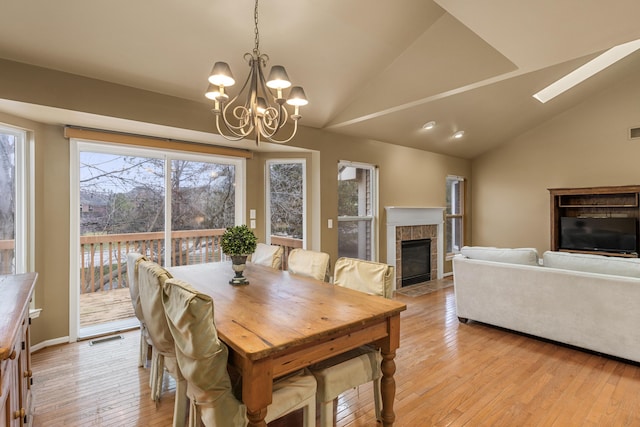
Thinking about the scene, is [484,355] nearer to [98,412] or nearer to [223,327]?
[223,327]

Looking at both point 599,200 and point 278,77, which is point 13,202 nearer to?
point 278,77

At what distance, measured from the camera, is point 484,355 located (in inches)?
114

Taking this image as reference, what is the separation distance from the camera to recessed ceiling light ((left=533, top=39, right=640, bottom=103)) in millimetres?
4117

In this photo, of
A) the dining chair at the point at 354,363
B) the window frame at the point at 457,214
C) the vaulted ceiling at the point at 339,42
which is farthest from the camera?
the window frame at the point at 457,214

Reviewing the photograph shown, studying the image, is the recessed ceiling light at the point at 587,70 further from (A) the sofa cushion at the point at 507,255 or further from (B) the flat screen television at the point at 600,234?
(A) the sofa cushion at the point at 507,255

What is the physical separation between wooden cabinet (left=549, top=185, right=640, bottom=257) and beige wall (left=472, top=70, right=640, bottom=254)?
212 millimetres

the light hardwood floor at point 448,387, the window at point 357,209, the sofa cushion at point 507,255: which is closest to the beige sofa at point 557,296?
the sofa cushion at point 507,255

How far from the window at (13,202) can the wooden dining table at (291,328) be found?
71.7 inches

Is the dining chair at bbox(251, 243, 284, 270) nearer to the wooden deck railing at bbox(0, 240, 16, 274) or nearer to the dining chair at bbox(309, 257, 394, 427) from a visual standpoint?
the dining chair at bbox(309, 257, 394, 427)

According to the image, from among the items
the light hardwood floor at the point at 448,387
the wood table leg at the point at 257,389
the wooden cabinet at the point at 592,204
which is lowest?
the light hardwood floor at the point at 448,387

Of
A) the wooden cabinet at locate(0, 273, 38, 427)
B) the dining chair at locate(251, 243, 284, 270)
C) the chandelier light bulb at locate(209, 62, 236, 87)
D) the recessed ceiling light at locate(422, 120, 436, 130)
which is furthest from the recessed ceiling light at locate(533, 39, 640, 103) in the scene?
the wooden cabinet at locate(0, 273, 38, 427)

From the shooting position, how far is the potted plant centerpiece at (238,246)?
2338 mm

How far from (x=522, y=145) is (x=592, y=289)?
4.08 meters

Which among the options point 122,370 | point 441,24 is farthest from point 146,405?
point 441,24
